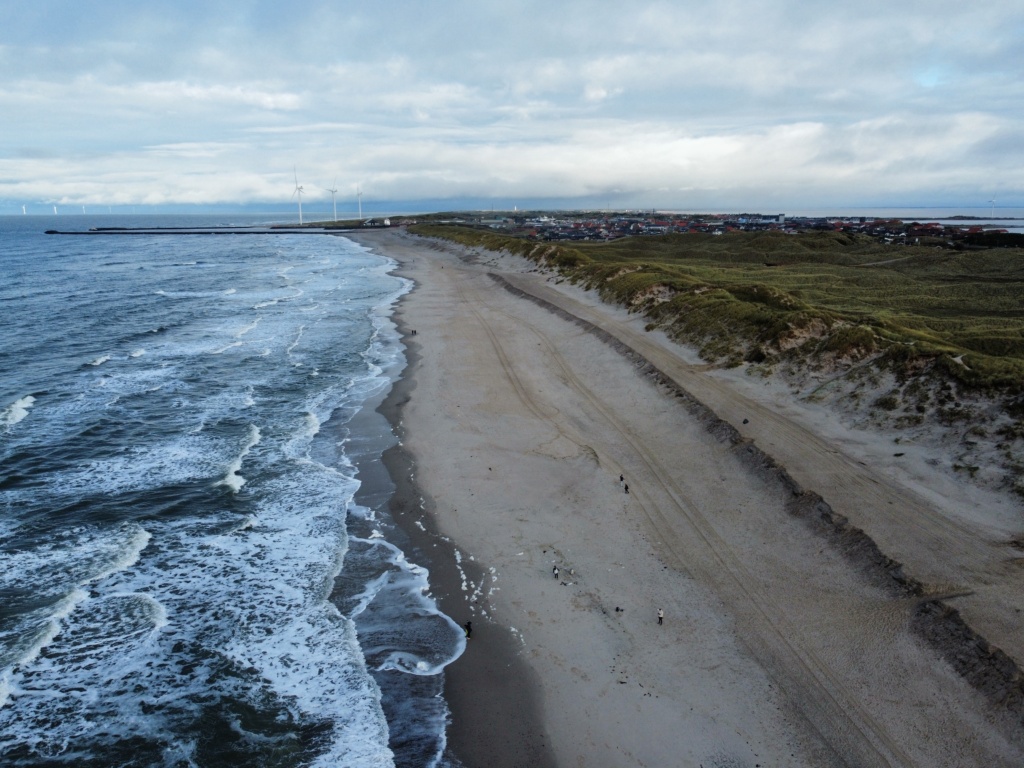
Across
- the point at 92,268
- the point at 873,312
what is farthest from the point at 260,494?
the point at 92,268

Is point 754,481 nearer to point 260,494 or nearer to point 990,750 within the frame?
point 990,750

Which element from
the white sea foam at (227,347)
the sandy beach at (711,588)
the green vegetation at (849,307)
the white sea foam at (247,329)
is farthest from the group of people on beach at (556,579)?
the white sea foam at (247,329)

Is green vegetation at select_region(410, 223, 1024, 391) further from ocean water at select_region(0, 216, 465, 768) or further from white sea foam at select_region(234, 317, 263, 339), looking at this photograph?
white sea foam at select_region(234, 317, 263, 339)

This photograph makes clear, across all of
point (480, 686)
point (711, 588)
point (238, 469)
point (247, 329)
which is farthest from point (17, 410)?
point (711, 588)

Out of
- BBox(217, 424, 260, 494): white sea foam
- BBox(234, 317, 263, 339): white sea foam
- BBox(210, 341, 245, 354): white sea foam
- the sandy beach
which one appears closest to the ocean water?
BBox(217, 424, 260, 494): white sea foam

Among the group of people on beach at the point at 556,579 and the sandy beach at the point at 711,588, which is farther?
the group of people on beach at the point at 556,579

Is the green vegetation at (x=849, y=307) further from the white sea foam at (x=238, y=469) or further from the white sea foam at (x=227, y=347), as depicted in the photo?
the white sea foam at (x=227, y=347)

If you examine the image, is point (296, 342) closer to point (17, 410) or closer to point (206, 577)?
point (17, 410)

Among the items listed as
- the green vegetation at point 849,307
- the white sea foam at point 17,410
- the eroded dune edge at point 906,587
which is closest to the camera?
the eroded dune edge at point 906,587
